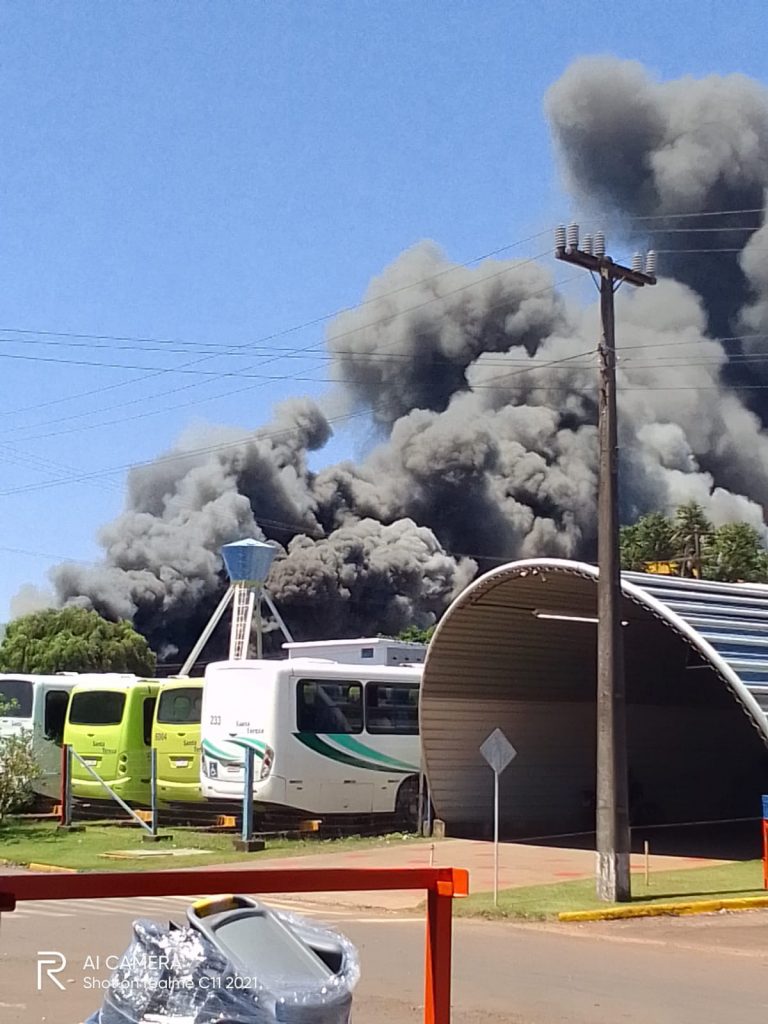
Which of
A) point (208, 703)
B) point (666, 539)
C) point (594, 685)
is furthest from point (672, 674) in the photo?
point (666, 539)

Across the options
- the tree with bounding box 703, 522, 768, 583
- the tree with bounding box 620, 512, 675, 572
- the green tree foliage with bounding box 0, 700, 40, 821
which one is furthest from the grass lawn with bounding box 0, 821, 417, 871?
the tree with bounding box 620, 512, 675, 572

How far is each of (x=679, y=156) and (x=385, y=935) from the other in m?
113

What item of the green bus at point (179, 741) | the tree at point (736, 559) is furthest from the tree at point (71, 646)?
the green bus at point (179, 741)

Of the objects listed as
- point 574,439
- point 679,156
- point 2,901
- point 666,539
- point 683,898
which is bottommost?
point 683,898

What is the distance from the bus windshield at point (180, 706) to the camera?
25.0 meters

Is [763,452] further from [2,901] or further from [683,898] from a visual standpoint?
[2,901]

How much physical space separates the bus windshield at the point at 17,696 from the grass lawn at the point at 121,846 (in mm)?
3207

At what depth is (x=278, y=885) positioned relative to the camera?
16.7 ft

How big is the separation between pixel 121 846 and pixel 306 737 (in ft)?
11.5

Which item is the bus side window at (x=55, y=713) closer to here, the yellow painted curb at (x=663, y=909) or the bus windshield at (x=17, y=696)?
the bus windshield at (x=17, y=696)

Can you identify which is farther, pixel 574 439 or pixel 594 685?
pixel 574 439

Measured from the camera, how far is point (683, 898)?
53.8ft

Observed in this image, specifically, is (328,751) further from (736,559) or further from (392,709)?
(736,559)

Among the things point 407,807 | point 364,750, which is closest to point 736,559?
point 407,807
